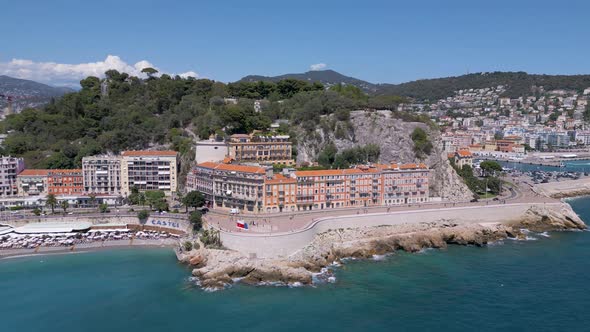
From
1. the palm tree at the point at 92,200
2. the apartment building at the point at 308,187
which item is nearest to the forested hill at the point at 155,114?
the palm tree at the point at 92,200

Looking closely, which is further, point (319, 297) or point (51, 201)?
point (51, 201)

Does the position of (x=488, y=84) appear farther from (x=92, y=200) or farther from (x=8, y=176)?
(x=8, y=176)

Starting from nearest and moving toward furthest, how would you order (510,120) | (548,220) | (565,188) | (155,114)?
(548,220), (565,188), (155,114), (510,120)

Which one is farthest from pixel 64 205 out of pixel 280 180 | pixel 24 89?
pixel 24 89

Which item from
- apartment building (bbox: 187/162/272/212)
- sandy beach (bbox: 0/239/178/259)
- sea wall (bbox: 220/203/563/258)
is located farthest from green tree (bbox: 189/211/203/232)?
sea wall (bbox: 220/203/563/258)

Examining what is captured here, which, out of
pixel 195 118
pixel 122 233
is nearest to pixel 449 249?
pixel 122 233

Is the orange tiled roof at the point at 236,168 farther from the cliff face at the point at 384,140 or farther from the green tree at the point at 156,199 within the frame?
the cliff face at the point at 384,140

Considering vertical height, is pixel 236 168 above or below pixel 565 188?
above

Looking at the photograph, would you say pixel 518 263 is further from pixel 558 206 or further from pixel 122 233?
pixel 122 233
